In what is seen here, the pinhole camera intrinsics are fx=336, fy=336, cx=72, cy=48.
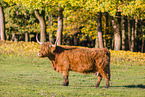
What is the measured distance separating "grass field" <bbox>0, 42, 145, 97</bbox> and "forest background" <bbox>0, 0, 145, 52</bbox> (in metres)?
5.42

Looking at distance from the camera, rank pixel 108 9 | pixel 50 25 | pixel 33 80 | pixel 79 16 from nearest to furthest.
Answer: pixel 33 80, pixel 108 9, pixel 79 16, pixel 50 25

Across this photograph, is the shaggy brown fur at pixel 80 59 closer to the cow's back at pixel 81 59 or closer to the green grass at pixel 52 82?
the cow's back at pixel 81 59

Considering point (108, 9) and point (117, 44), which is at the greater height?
point (108, 9)

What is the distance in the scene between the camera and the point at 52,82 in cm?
1451

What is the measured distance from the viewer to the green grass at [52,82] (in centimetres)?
1087

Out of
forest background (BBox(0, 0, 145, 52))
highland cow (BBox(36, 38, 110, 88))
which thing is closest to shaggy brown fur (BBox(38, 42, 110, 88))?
highland cow (BBox(36, 38, 110, 88))

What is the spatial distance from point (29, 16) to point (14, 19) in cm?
233

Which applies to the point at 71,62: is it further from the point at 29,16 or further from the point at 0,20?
A: the point at 29,16

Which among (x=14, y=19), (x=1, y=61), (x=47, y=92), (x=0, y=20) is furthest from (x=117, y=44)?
(x=47, y=92)

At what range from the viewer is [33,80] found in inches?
581

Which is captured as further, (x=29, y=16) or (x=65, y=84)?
(x=29, y=16)

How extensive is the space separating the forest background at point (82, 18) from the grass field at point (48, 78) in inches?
213

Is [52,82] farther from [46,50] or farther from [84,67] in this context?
[84,67]

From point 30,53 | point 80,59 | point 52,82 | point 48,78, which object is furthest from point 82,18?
point 80,59
